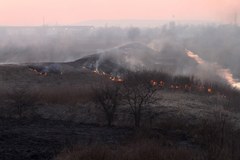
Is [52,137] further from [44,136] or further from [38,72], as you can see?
[38,72]

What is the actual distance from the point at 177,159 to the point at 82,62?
50887 millimetres

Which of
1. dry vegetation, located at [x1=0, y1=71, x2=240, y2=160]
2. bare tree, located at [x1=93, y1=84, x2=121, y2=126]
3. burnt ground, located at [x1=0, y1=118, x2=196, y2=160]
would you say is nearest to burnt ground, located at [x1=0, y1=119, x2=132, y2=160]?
burnt ground, located at [x1=0, y1=118, x2=196, y2=160]

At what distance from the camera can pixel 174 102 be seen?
3023 centimetres

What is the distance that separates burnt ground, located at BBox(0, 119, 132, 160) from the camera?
15422 mm

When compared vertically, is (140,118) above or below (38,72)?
above

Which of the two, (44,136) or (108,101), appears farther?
(108,101)

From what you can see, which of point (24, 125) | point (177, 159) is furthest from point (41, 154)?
point (24, 125)

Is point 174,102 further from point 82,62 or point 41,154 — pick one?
point 82,62

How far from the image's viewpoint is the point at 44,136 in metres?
19.0

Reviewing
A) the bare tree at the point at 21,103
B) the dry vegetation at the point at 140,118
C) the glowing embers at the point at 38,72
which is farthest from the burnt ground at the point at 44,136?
the glowing embers at the point at 38,72

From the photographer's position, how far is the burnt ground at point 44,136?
15.4 metres

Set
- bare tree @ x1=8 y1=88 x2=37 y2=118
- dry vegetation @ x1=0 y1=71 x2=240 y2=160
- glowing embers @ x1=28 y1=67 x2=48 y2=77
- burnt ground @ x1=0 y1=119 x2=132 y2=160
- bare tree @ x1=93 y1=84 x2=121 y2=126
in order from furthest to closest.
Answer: glowing embers @ x1=28 y1=67 x2=48 y2=77 → bare tree @ x1=8 y1=88 x2=37 y2=118 → bare tree @ x1=93 y1=84 x2=121 y2=126 → burnt ground @ x1=0 y1=119 x2=132 y2=160 → dry vegetation @ x1=0 y1=71 x2=240 y2=160

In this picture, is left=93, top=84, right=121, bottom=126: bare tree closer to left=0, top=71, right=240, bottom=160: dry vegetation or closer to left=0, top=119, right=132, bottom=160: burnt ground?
left=0, top=71, right=240, bottom=160: dry vegetation

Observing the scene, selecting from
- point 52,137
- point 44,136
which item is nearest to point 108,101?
point 44,136
